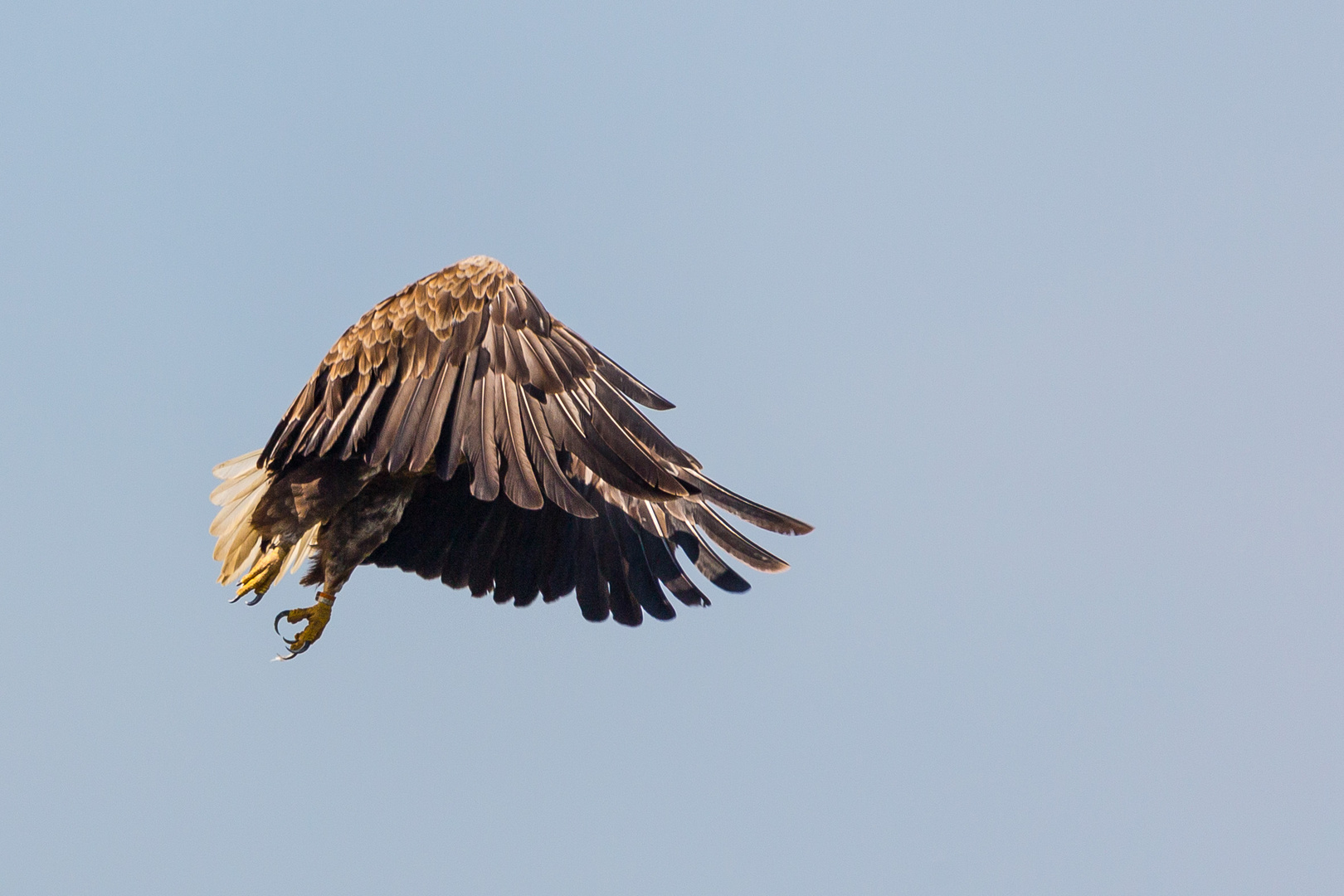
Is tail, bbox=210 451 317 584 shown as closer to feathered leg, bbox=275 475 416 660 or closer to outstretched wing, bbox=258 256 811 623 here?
feathered leg, bbox=275 475 416 660

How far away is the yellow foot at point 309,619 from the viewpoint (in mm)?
7086

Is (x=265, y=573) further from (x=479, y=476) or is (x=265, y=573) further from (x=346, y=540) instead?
(x=479, y=476)

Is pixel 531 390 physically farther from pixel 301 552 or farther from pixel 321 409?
pixel 301 552

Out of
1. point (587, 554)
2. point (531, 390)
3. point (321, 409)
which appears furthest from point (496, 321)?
point (587, 554)

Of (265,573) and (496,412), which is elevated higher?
(496,412)

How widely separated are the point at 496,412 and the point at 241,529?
85.3 inches

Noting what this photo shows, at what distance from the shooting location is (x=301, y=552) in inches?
285

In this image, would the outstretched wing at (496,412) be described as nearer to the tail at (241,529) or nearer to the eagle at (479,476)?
the eagle at (479,476)

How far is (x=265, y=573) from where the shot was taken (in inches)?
279

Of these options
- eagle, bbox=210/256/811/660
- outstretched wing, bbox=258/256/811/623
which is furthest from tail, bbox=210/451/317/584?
outstretched wing, bbox=258/256/811/623

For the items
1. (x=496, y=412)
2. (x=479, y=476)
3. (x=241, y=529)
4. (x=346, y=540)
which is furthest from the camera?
(x=241, y=529)

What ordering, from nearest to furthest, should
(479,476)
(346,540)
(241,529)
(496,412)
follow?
1. (479,476)
2. (496,412)
3. (346,540)
4. (241,529)

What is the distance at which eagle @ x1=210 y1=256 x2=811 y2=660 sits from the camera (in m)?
5.89

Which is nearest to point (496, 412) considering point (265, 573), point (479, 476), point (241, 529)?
point (479, 476)
